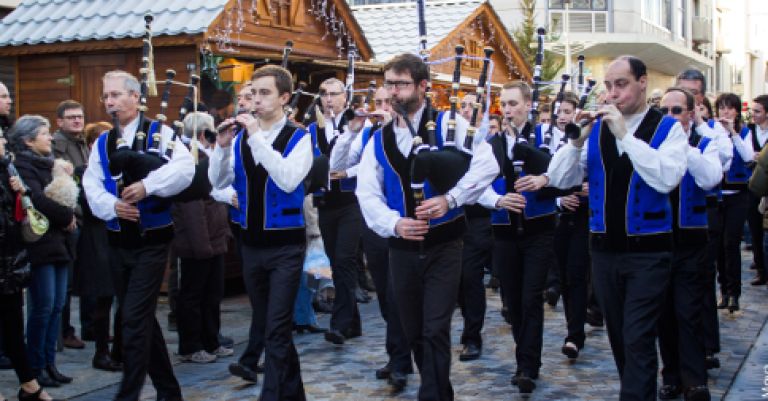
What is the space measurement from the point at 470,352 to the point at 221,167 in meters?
2.93

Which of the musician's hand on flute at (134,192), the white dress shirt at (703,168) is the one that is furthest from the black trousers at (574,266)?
the musician's hand on flute at (134,192)

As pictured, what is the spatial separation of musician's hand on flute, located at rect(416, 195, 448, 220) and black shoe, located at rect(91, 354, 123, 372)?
3573 mm

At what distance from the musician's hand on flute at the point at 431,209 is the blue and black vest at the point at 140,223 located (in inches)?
74.9

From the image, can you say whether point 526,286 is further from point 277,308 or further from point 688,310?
point 277,308

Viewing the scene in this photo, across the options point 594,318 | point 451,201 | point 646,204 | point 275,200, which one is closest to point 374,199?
point 451,201

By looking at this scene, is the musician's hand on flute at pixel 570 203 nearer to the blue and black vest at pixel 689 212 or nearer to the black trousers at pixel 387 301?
the black trousers at pixel 387 301

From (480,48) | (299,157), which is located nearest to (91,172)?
(299,157)

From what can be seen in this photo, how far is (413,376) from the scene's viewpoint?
7.59 metres

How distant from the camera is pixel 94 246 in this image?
8414 millimetres

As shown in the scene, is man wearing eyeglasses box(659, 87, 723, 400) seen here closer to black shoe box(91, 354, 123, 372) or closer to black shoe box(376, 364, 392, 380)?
black shoe box(376, 364, 392, 380)

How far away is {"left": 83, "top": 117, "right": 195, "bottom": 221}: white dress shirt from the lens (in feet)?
20.7

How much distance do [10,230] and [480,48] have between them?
16464 mm

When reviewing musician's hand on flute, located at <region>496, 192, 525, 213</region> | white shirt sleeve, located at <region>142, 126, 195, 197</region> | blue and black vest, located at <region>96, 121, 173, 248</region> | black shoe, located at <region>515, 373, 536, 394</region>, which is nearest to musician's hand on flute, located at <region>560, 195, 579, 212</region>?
musician's hand on flute, located at <region>496, 192, 525, 213</region>

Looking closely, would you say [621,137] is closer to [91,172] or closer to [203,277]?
[91,172]
